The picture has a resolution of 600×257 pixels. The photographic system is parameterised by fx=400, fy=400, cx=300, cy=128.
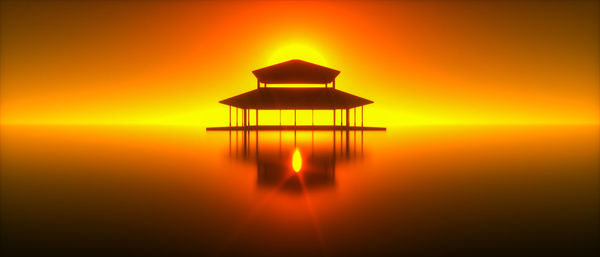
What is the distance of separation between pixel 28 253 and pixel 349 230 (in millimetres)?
3394

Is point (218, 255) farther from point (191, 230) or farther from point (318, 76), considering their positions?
point (318, 76)

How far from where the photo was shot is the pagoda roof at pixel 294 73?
33125 mm

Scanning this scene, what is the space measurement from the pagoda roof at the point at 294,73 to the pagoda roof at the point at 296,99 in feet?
2.51

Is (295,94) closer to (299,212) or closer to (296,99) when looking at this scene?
(296,99)

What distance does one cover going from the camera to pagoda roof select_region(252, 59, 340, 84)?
33125 mm

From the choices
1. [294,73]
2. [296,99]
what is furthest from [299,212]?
[294,73]

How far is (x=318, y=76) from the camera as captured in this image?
3366 centimetres

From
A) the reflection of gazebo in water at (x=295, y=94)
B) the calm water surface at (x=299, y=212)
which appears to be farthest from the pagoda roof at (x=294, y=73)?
the calm water surface at (x=299, y=212)

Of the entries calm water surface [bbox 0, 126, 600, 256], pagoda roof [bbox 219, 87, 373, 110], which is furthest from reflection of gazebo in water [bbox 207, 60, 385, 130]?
calm water surface [bbox 0, 126, 600, 256]

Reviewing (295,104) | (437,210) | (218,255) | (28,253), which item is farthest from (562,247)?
(295,104)

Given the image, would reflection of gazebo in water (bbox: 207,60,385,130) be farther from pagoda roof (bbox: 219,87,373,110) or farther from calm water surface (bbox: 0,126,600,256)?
calm water surface (bbox: 0,126,600,256)

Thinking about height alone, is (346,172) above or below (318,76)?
below

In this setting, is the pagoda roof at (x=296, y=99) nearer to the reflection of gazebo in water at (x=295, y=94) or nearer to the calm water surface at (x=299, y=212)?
the reflection of gazebo in water at (x=295, y=94)

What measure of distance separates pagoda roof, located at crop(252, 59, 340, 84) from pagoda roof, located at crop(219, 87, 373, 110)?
2.51ft
